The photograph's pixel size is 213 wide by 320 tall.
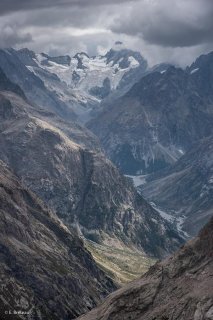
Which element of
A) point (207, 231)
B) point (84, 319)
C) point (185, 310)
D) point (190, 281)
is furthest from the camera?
point (84, 319)

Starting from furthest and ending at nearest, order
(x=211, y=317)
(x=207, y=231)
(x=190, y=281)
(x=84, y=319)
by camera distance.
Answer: (x=84, y=319) < (x=207, y=231) < (x=190, y=281) < (x=211, y=317)

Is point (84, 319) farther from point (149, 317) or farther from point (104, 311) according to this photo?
point (149, 317)

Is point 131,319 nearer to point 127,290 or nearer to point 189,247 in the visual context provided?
point 127,290

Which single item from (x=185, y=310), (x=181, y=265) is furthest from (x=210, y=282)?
(x=181, y=265)

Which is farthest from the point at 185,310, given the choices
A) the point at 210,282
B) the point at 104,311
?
the point at 104,311

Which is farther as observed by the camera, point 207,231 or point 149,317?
point 207,231

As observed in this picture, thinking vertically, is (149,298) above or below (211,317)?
above
